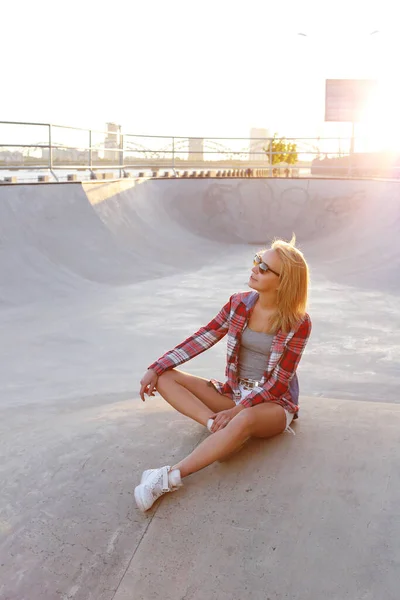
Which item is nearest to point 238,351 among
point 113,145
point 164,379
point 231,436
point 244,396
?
point 244,396

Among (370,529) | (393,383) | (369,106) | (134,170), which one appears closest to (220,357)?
(393,383)

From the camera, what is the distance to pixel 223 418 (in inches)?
131

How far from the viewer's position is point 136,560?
2.85 metres

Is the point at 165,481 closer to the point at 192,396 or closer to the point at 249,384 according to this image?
the point at 192,396

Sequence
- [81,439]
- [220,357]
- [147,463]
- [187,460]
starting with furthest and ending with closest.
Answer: [220,357] → [81,439] → [147,463] → [187,460]

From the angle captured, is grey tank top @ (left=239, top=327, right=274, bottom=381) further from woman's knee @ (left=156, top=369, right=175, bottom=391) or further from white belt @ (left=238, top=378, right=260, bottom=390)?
woman's knee @ (left=156, top=369, right=175, bottom=391)

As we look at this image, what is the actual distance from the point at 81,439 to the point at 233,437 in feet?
3.04

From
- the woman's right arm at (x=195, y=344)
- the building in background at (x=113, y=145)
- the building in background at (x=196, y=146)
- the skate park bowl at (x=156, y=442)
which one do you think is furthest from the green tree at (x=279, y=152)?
the woman's right arm at (x=195, y=344)

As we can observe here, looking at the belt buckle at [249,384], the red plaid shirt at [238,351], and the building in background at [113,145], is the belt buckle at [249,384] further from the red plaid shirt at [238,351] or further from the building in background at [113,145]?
the building in background at [113,145]

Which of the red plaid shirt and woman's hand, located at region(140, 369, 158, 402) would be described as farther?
woman's hand, located at region(140, 369, 158, 402)

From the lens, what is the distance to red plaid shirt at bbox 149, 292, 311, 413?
3459 millimetres

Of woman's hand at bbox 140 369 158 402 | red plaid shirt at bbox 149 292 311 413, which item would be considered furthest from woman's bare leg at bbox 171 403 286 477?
woman's hand at bbox 140 369 158 402

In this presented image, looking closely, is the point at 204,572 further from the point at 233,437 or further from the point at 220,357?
the point at 220,357

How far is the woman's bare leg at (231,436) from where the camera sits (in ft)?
10.3
